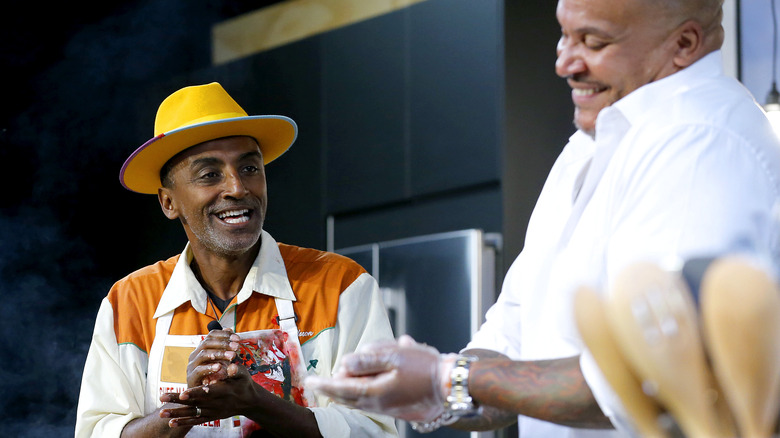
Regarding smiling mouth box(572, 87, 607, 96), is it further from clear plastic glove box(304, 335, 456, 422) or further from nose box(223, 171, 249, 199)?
nose box(223, 171, 249, 199)

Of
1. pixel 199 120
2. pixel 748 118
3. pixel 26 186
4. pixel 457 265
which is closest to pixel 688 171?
pixel 748 118

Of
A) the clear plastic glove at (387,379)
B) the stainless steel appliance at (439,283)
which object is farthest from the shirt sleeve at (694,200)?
the stainless steel appliance at (439,283)

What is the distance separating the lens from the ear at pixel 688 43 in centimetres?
134

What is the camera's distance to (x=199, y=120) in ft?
7.19

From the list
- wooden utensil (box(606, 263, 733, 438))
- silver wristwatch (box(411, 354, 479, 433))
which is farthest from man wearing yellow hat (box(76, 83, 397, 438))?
wooden utensil (box(606, 263, 733, 438))

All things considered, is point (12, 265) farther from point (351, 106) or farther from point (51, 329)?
point (351, 106)

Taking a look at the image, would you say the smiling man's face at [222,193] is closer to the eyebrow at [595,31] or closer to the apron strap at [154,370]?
the apron strap at [154,370]

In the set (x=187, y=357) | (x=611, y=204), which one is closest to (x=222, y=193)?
(x=187, y=357)

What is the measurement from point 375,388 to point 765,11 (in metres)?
3.06

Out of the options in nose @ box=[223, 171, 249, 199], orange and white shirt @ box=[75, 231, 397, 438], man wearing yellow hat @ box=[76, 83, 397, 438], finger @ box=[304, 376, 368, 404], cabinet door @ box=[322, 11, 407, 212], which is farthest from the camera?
cabinet door @ box=[322, 11, 407, 212]

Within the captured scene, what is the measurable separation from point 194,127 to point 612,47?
3.64 ft

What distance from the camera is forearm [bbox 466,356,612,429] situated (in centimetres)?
108

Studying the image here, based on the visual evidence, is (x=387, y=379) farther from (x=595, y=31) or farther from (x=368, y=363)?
(x=595, y=31)

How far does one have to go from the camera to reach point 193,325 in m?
2.12
